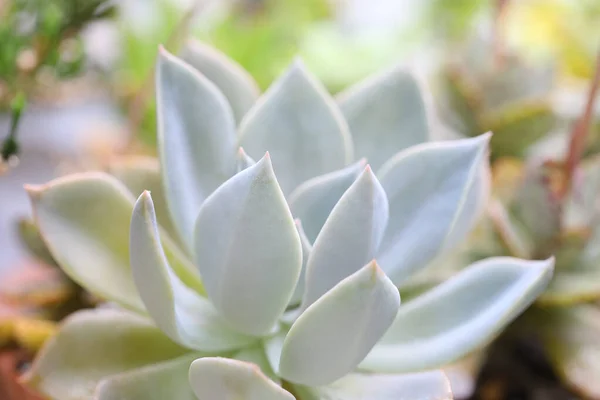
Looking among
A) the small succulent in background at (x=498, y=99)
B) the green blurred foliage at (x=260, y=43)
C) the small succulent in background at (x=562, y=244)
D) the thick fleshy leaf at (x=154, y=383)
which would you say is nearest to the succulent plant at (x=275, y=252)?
the thick fleshy leaf at (x=154, y=383)

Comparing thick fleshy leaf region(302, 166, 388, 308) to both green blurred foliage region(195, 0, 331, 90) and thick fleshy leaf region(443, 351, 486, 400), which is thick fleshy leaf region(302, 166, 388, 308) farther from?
green blurred foliage region(195, 0, 331, 90)

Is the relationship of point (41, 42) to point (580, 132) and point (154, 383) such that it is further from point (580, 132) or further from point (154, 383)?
point (580, 132)

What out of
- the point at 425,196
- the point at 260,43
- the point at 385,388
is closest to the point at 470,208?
the point at 425,196

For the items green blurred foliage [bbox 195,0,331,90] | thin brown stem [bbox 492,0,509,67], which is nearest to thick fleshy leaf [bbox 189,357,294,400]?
thin brown stem [bbox 492,0,509,67]

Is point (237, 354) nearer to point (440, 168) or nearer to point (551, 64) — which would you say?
point (440, 168)

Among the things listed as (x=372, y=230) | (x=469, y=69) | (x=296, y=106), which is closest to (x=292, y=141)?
(x=296, y=106)

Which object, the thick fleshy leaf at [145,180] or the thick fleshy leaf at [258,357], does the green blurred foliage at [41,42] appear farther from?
the thick fleshy leaf at [258,357]
